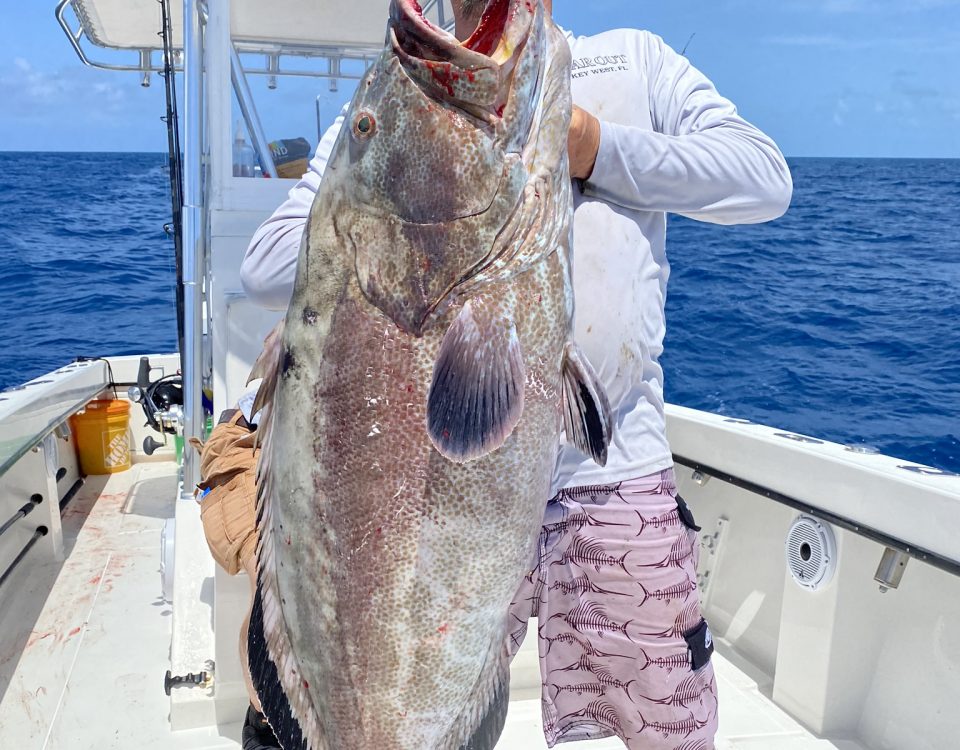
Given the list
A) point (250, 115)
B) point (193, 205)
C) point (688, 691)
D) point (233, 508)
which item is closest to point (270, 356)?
point (688, 691)

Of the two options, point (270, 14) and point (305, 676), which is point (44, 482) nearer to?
point (270, 14)

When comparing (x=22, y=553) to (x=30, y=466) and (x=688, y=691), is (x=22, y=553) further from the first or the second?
(x=688, y=691)

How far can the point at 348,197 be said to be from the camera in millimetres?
1309

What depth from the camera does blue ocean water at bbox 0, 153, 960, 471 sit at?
1076 cm

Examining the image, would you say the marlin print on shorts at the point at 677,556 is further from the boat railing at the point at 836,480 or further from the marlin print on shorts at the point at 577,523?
the boat railing at the point at 836,480

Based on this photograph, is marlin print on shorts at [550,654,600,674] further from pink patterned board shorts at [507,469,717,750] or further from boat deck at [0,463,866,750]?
boat deck at [0,463,866,750]

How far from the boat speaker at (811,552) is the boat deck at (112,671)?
1.97ft

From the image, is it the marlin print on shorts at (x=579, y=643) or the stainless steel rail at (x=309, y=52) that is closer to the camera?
the marlin print on shorts at (x=579, y=643)

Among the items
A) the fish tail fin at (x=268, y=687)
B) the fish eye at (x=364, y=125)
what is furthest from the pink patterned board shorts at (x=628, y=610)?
the fish eye at (x=364, y=125)

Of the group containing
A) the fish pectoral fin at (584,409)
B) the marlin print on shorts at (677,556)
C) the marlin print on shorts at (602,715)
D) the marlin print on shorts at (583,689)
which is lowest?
the marlin print on shorts at (602,715)

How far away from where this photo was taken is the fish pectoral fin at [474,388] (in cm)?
121

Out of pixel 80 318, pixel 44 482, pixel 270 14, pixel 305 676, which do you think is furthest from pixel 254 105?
pixel 80 318

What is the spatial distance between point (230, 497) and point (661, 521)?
161 cm

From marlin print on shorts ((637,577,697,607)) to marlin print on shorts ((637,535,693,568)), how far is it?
1.7 inches
